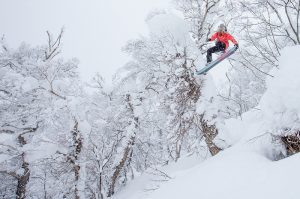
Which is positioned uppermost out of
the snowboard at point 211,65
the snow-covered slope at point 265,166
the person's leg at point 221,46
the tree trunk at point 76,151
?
the person's leg at point 221,46

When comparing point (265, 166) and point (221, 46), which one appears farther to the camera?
point (221, 46)

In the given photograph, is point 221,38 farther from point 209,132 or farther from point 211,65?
point 209,132

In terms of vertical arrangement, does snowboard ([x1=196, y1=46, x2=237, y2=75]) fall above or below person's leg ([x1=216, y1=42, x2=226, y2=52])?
below

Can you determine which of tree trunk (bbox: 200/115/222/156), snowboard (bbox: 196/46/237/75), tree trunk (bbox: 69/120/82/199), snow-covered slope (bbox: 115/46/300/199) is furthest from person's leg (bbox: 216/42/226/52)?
tree trunk (bbox: 69/120/82/199)

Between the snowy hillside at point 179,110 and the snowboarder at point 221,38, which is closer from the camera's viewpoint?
the snowy hillside at point 179,110

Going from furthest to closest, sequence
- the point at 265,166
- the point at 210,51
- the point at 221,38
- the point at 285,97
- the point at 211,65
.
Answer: the point at 210,51 < the point at 221,38 < the point at 211,65 < the point at 285,97 < the point at 265,166

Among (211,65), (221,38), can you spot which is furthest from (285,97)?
(221,38)

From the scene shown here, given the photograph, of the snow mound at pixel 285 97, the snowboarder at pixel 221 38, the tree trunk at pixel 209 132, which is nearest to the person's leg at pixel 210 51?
the snowboarder at pixel 221 38

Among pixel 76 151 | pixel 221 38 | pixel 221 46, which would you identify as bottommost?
pixel 76 151

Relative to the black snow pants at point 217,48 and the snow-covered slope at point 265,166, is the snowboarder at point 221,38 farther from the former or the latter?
the snow-covered slope at point 265,166

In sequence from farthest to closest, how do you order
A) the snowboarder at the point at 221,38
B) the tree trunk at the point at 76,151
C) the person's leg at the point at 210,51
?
the tree trunk at the point at 76,151, the person's leg at the point at 210,51, the snowboarder at the point at 221,38

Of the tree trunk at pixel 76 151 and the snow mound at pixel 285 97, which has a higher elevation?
the tree trunk at pixel 76 151

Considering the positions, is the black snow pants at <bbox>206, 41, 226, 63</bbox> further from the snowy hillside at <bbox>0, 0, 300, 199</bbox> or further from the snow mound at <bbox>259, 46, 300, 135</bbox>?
the snow mound at <bbox>259, 46, 300, 135</bbox>

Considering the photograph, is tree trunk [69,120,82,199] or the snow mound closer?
the snow mound
